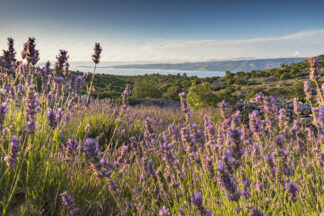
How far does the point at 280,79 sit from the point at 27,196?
33090 mm

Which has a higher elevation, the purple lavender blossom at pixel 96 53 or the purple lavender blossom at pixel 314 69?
the purple lavender blossom at pixel 96 53

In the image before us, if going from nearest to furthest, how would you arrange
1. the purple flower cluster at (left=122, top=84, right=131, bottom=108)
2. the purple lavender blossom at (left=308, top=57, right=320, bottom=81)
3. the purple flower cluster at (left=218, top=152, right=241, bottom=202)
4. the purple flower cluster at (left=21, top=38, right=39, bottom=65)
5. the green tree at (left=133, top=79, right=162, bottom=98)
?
the purple flower cluster at (left=218, top=152, right=241, bottom=202) → the purple lavender blossom at (left=308, top=57, right=320, bottom=81) → the purple flower cluster at (left=21, top=38, right=39, bottom=65) → the purple flower cluster at (left=122, top=84, right=131, bottom=108) → the green tree at (left=133, top=79, right=162, bottom=98)

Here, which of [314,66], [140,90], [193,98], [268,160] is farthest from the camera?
[140,90]

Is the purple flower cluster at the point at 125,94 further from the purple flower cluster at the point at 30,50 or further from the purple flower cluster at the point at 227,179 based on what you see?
the purple flower cluster at the point at 227,179

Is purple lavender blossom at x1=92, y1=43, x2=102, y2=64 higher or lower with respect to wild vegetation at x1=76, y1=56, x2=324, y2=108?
higher

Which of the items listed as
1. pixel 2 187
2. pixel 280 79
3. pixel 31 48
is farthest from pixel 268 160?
pixel 280 79

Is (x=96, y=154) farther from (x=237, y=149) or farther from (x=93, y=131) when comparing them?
(x=93, y=131)

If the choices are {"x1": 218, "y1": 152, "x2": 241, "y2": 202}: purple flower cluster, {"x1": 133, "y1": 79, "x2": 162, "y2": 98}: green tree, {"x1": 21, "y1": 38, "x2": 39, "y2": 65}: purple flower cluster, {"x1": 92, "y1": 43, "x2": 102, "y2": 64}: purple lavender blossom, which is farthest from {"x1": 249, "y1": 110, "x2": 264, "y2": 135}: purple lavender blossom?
{"x1": 133, "y1": 79, "x2": 162, "y2": 98}: green tree

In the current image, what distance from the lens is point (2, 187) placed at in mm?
1726

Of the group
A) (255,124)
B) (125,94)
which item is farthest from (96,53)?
(255,124)

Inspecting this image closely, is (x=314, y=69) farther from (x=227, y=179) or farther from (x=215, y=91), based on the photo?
(x=215, y=91)

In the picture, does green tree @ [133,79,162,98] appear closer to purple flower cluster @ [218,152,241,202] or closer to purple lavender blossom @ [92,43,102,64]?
purple lavender blossom @ [92,43,102,64]

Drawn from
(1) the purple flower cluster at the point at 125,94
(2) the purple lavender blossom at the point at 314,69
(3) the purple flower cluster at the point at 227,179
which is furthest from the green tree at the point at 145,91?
(3) the purple flower cluster at the point at 227,179

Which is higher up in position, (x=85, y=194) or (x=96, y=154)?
(x=96, y=154)
